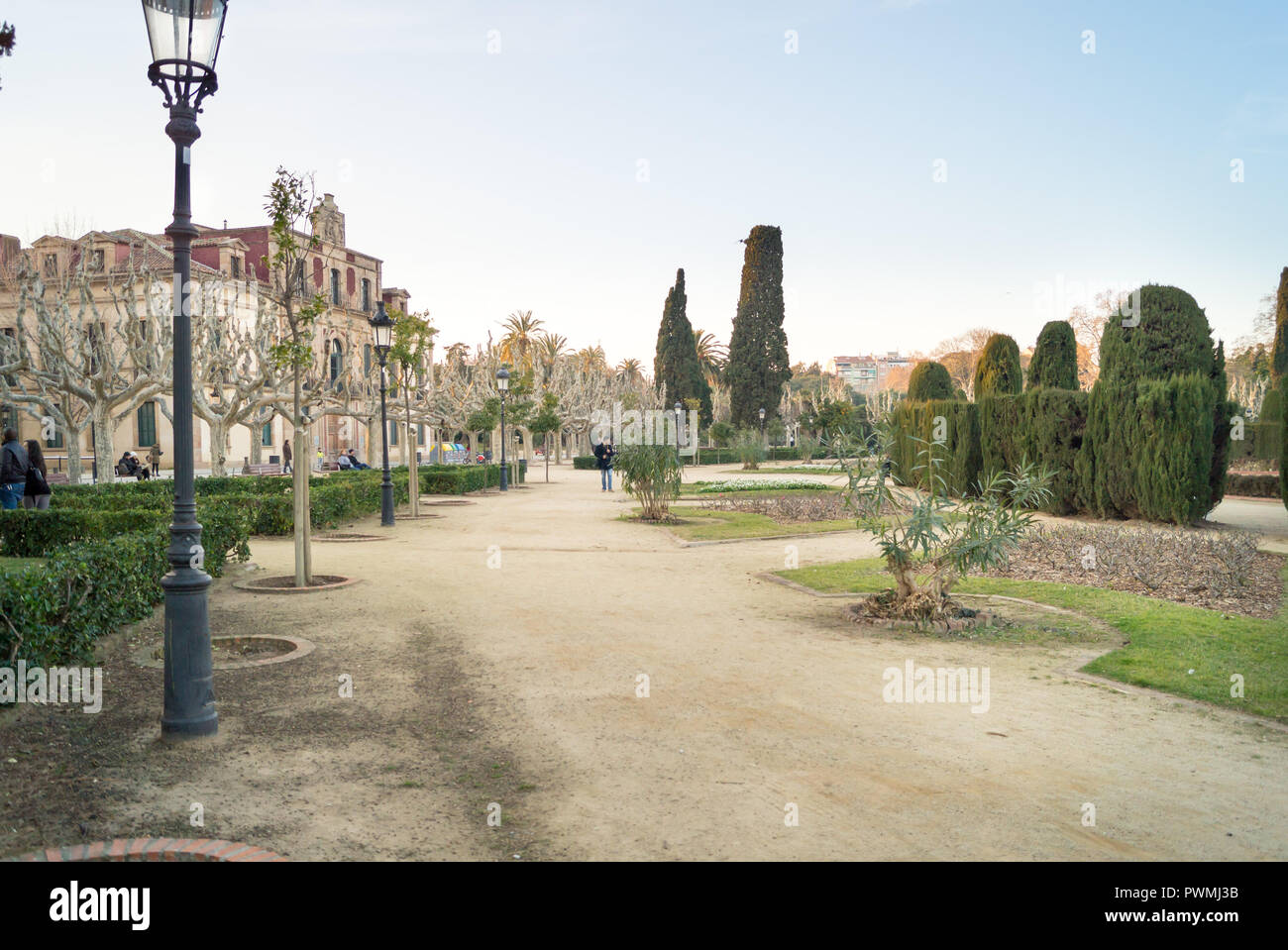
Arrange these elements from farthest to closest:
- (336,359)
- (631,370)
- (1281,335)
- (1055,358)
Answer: (631,370), (336,359), (1281,335), (1055,358)

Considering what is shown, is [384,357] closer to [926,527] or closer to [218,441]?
[218,441]

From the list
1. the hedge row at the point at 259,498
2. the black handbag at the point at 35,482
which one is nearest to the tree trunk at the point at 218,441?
the hedge row at the point at 259,498

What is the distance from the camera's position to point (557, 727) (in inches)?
215

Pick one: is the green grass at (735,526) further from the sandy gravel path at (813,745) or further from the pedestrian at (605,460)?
the pedestrian at (605,460)

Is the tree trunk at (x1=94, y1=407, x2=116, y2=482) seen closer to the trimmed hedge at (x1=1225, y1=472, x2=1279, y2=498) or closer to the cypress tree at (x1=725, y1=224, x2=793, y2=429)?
the trimmed hedge at (x1=1225, y1=472, x2=1279, y2=498)

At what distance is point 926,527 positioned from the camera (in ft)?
26.5

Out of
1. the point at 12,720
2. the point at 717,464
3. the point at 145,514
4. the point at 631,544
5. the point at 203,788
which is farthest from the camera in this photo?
the point at 717,464

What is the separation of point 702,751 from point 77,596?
14.7 feet

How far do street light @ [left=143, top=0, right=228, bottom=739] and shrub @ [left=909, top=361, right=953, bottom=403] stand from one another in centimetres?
2679

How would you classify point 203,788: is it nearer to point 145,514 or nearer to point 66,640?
point 66,640

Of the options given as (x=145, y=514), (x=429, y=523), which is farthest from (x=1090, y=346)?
(x=145, y=514)

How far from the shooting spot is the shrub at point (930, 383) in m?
29.5

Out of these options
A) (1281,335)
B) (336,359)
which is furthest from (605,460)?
(1281,335)
